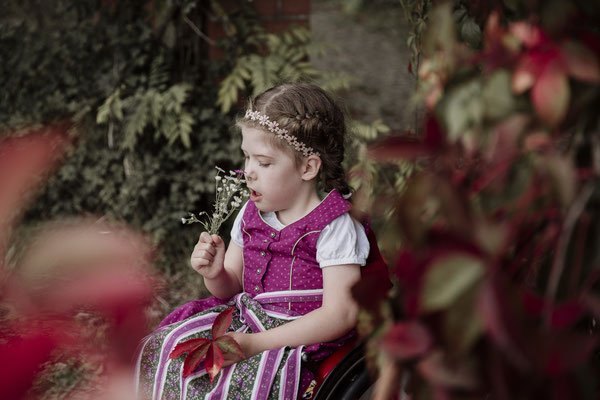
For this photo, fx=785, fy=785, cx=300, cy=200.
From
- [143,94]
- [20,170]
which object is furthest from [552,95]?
[143,94]

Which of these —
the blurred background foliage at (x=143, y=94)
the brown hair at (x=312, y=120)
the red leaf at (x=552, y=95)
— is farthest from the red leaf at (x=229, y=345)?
the blurred background foliage at (x=143, y=94)

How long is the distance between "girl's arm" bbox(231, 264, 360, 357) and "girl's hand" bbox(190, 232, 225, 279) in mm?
247

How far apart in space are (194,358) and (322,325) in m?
0.29

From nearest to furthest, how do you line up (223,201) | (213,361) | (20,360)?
(20,360) < (213,361) < (223,201)

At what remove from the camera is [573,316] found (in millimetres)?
698

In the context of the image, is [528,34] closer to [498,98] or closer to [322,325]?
[498,98]

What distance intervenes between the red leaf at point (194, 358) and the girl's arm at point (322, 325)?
11 centimetres

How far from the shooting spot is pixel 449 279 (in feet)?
2.08

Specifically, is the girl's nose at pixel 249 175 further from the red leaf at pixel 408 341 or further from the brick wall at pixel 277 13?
the brick wall at pixel 277 13

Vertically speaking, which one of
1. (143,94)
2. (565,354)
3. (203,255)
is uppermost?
(143,94)

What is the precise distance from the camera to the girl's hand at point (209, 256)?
1915 millimetres

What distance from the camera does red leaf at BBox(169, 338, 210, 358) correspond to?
1623 mm

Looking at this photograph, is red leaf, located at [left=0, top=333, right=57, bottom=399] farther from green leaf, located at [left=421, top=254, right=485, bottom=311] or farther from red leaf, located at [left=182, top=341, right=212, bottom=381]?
red leaf, located at [left=182, top=341, right=212, bottom=381]

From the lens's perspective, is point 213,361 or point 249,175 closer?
point 213,361
